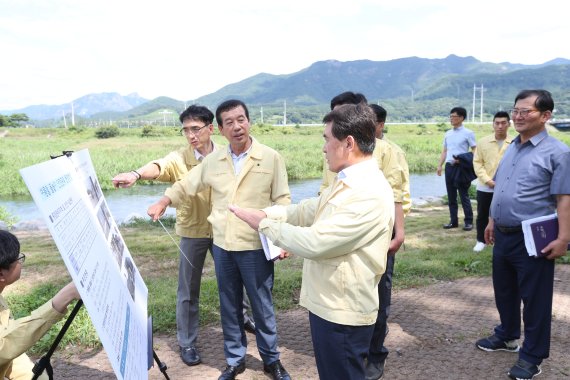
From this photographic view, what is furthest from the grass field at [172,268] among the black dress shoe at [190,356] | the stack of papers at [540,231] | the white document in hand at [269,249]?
the stack of papers at [540,231]

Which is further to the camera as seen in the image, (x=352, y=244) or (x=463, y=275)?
(x=463, y=275)

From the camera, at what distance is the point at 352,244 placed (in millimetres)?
1991

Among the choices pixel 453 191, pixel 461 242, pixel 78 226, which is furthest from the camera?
pixel 453 191

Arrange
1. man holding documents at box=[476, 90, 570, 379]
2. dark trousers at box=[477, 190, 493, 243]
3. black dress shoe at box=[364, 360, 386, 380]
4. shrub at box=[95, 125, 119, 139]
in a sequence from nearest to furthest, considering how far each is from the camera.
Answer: man holding documents at box=[476, 90, 570, 379], black dress shoe at box=[364, 360, 386, 380], dark trousers at box=[477, 190, 493, 243], shrub at box=[95, 125, 119, 139]

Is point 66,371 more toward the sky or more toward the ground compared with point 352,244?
more toward the ground

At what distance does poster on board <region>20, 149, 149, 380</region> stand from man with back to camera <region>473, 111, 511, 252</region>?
5.16 metres

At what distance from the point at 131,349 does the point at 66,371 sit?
2.28m

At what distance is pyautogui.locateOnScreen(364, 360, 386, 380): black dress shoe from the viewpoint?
3215 millimetres

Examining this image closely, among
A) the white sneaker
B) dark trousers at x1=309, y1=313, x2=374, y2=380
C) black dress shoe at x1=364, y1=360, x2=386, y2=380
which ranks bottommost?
the white sneaker

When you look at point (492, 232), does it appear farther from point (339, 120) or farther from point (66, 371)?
point (66, 371)

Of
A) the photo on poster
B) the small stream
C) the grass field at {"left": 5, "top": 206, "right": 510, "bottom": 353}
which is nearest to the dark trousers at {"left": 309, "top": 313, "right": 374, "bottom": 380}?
the photo on poster

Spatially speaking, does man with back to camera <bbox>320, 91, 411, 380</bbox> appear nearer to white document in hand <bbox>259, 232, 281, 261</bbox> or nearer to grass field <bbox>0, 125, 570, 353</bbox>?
white document in hand <bbox>259, 232, 281, 261</bbox>

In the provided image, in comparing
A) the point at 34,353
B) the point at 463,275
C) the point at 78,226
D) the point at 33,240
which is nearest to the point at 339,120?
the point at 78,226

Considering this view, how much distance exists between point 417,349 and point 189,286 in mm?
1939
